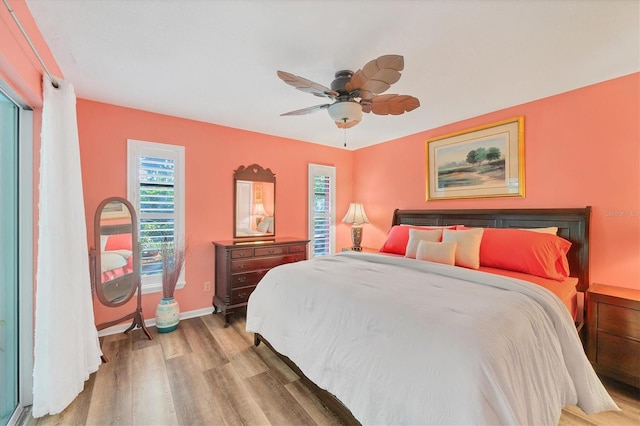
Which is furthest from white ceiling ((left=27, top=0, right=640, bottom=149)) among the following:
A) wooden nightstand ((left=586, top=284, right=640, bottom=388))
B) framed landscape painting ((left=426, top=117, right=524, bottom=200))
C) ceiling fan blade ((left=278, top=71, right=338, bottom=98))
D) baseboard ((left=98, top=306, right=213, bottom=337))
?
baseboard ((left=98, top=306, right=213, bottom=337))

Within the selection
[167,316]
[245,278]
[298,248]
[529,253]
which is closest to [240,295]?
[245,278]

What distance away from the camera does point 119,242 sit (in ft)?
9.05

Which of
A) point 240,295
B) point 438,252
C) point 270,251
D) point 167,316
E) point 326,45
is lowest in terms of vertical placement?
point 167,316

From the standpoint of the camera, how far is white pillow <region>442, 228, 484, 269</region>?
8.11 feet

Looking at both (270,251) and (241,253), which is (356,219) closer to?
(270,251)

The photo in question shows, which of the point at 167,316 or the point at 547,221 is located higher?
the point at 547,221

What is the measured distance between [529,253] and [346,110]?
1956 mm

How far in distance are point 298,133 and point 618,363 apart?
12.8ft

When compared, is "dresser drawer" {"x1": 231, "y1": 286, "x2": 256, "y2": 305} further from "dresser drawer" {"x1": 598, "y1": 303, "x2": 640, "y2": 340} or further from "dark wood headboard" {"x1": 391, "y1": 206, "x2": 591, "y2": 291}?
"dresser drawer" {"x1": 598, "y1": 303, "x2": 640, "y2": 340}

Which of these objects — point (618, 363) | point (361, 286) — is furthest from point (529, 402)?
point (618, 363)

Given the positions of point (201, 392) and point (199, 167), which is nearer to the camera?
point (201, 392)

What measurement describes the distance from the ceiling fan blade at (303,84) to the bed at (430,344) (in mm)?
1353

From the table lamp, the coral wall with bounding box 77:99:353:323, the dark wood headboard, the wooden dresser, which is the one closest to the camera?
the dark wood headboard

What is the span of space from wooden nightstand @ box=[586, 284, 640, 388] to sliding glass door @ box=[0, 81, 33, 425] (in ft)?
13.4
